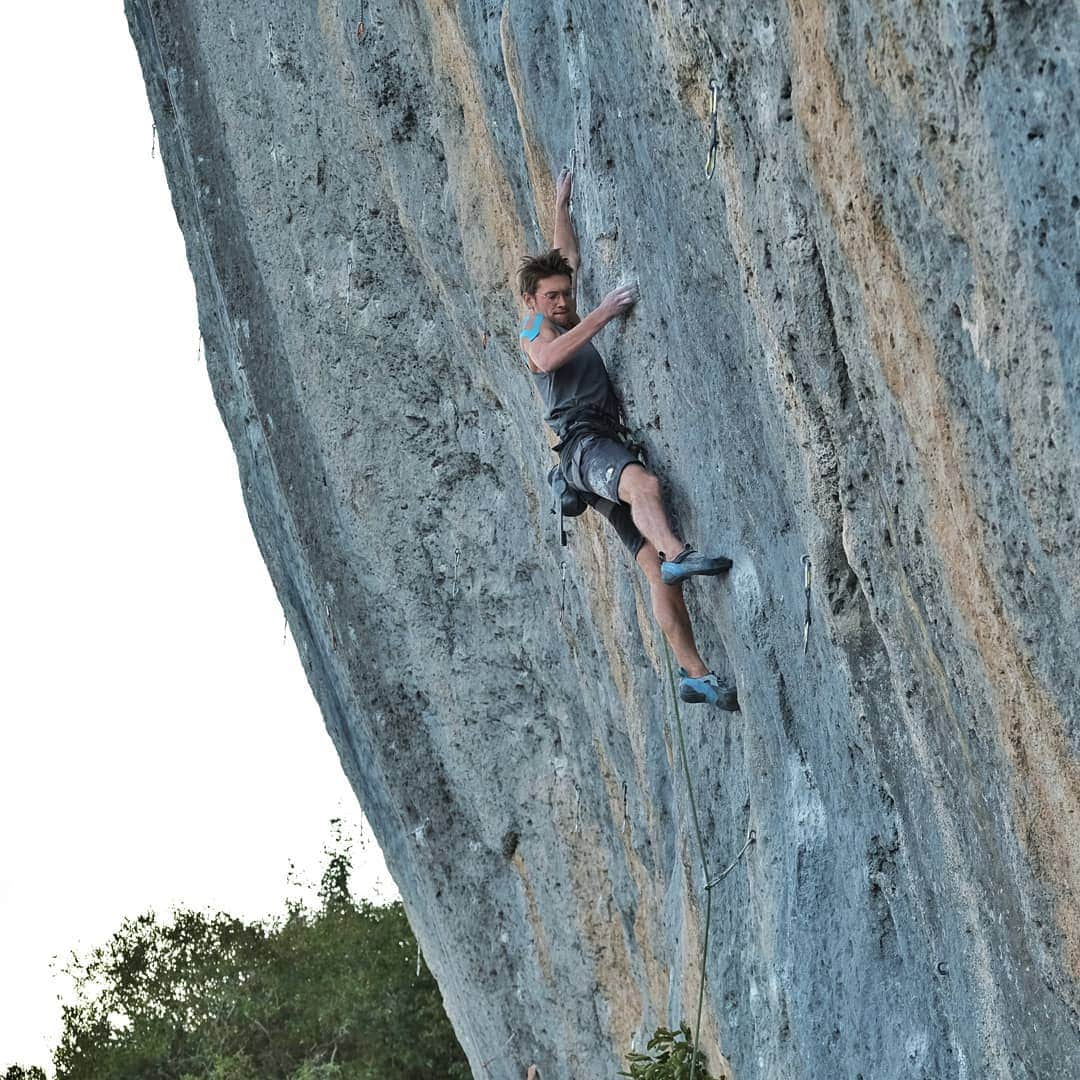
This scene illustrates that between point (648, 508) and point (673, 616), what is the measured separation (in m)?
0.46

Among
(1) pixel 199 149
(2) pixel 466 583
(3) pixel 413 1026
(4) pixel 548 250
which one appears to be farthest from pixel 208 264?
(3) pixel 413 1026

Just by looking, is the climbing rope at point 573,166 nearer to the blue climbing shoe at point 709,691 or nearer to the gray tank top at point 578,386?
the gray tank top at point 578,386

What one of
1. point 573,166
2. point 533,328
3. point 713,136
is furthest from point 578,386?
point 713,136

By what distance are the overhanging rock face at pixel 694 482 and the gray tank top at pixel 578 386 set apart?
0.10m

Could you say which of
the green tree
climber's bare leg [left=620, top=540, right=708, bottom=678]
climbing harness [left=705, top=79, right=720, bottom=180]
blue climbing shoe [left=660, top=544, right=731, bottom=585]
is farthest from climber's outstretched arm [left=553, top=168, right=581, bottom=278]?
the green tree

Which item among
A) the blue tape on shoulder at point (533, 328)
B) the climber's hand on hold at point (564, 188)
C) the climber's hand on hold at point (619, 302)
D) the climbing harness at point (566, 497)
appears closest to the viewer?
the climber's hand on hold at point (619, 302)

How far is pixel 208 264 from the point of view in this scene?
9.67 m

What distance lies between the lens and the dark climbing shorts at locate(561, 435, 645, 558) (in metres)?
5.55

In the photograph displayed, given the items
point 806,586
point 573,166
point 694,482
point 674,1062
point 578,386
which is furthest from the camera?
point 674,1062

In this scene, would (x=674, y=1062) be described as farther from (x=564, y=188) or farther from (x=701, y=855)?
(x=564, y=188)

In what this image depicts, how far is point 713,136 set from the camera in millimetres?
4066

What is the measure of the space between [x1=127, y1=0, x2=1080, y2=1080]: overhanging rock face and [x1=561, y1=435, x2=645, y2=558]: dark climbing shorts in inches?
7.7

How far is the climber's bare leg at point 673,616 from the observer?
557cm

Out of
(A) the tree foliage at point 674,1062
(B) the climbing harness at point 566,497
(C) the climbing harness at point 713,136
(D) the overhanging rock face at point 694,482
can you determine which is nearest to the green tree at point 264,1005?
(D) the overhanging rock face at point 694,482
